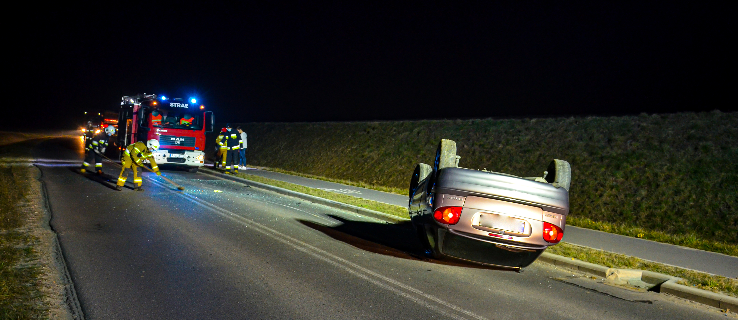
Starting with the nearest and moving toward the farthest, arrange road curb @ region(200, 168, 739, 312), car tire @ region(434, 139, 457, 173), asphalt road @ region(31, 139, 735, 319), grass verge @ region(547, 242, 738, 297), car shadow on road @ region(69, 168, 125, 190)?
asphalt road @ region(31, 139, 735, 319) < road curb @ region(200, 168, 739, 312) < grass verge @ region(547, 242, 738, 297) < car tire @ region(434, 139, 457, 173) < car shadow on road @ region(69, 168, 125, 190)

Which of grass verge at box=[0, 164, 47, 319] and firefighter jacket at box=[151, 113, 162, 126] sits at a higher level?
firefighter jacket at box=[151, 113, 162, 126]

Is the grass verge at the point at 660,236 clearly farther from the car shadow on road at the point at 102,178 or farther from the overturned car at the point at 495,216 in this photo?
the car shadow on road at the point at 102,178

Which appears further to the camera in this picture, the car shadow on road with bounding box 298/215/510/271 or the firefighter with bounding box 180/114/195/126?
the firefighter with bounding box 180/114/195/126

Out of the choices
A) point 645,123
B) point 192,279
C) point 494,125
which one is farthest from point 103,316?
point 494,125

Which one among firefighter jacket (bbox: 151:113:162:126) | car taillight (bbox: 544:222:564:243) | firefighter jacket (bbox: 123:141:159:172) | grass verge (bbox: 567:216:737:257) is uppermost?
firefighter jacket (bbox: 151:113:162:126)

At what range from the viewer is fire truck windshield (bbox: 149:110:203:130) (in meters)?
19.2

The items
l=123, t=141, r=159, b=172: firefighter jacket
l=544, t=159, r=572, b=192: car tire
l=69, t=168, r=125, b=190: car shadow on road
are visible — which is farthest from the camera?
l=69, t=168, r=125, b=190: car shadow on road

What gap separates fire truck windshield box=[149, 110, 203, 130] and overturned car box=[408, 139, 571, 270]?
51.0 feet

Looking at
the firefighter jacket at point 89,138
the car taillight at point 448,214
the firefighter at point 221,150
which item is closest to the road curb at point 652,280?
the car taillight at point 448,214

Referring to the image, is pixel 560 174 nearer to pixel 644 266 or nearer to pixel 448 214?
pixel 448 214

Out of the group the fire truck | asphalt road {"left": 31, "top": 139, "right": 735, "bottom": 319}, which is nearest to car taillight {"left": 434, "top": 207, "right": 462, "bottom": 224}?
asphalt road {"left": 31, "top": 139, "right": 735, "bottom": 319}

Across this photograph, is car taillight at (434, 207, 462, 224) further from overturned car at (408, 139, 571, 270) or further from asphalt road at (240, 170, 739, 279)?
asphalt road at (240, 170, 739, 279)

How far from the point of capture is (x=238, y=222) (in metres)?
9.39

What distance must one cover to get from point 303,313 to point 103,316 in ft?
5.44
